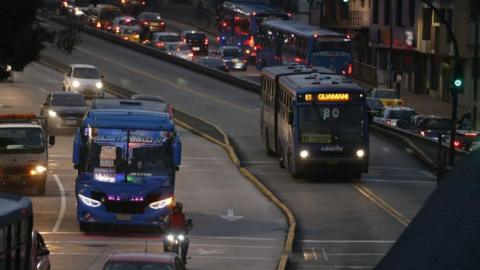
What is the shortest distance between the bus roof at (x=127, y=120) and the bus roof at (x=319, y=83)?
1202 centimetres

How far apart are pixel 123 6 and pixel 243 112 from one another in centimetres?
6938

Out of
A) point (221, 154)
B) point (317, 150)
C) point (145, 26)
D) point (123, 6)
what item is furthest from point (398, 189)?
point (123, 6)

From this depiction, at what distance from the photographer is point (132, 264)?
17.0m

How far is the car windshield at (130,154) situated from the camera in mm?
28203

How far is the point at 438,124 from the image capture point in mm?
54531

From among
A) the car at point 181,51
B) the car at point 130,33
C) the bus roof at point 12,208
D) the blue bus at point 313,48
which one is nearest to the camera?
the bus roof at point 12,208

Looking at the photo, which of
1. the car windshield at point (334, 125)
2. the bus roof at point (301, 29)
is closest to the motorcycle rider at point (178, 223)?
the car windshield at point (334, 125)

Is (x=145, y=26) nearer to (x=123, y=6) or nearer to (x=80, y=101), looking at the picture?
(x=123, y=6)

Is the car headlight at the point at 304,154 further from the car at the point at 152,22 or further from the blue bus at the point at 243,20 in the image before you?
the car at the point at 152,22

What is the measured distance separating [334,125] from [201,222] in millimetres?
10240

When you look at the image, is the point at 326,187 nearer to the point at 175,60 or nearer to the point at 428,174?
the point at 428,174

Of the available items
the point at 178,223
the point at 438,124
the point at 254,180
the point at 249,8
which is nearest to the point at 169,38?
the point at 249,8

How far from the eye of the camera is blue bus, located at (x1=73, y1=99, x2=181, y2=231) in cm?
2800

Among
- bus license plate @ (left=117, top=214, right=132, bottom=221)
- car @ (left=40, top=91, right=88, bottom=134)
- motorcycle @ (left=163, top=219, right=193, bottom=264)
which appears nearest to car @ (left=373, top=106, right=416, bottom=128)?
car @ (left=40, top=91, right=88, bottom=134)
